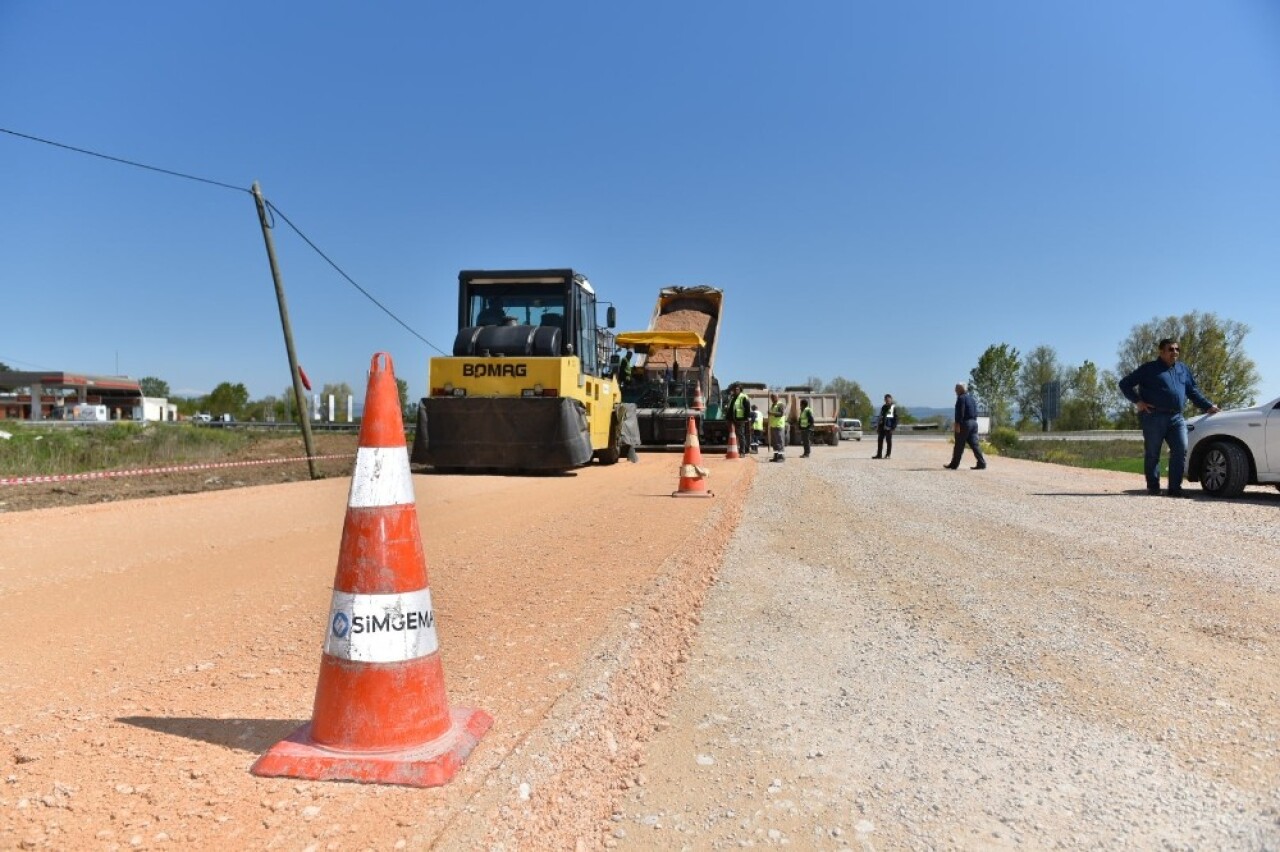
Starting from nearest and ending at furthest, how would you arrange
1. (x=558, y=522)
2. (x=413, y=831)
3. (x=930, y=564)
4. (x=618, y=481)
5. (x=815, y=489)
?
(x=413, y=831)
(x=930, y=564)
(x=558, y=522)
(x=815, y=489)
(x=618, y=481)

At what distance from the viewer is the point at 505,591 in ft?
16.4

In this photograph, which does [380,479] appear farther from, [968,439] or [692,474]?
[968,439]

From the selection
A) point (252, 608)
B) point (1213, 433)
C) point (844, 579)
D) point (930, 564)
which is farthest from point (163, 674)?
point (1213, 433)

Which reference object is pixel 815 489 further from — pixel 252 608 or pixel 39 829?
pixel 39 829

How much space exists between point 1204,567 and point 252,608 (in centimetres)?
589

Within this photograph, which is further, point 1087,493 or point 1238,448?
point 1087,493

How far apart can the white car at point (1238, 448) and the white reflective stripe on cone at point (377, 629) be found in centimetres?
997

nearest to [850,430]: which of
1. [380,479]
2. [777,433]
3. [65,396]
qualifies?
[777,433]

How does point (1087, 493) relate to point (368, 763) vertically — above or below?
above

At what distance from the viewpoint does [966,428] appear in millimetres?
15297

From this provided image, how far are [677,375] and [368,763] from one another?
2088 cm

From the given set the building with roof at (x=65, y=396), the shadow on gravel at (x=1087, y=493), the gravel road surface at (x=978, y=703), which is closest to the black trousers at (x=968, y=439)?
the shadow on gravel at (x=1087, y=493)

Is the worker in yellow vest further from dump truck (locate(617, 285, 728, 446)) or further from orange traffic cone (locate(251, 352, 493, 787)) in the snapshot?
orange traffic cone (locate(251, 352, 493, 787))

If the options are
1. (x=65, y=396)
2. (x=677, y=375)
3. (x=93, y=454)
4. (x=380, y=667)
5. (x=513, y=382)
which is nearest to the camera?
(x=380, y=667)
